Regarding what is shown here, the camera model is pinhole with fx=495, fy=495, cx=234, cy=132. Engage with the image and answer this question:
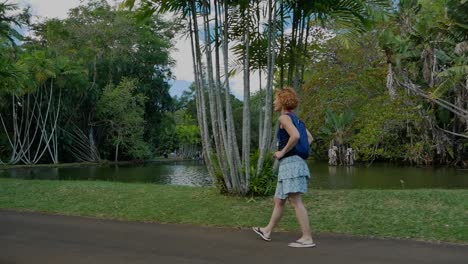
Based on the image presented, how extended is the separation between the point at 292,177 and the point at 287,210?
2162mm

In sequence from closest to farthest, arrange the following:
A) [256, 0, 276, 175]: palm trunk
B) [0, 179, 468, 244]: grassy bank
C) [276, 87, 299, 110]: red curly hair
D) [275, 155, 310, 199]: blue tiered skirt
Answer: [275, 155, 310, 199]: blue tiered skirt → [276, 87, 299, 110]: red curly hair → [0, 179, 468, 244]: grassy bank → [256, 0, 276, 175]: palm trunk

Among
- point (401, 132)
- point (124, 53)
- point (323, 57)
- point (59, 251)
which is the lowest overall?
point (59, 251)

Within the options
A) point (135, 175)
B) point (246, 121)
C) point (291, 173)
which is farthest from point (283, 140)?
point (135, 175)

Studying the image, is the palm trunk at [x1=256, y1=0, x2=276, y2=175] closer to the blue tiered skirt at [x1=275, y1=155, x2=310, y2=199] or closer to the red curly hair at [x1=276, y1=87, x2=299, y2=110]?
the red curly hair at [x1=276, y1=87, x2=299, y2=110]

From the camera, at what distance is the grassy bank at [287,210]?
680 centimetres

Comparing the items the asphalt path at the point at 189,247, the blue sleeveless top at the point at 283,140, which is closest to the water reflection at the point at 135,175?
the asphalt path at the point at 189,247

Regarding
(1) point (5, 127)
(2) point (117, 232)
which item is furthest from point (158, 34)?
(2) point (117, 232)

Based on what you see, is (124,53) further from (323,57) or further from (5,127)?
(323,57)

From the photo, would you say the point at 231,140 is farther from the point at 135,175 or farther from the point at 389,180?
the point at 135,175

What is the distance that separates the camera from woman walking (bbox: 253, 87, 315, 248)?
5.89 m

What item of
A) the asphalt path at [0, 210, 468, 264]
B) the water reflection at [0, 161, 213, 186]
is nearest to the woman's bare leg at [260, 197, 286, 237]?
the asphalt path at [0, 210, 468, 264]

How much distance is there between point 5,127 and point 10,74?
104 feet

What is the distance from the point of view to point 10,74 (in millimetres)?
11641

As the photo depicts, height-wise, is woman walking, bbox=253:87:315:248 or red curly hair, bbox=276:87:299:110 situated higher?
red curly hair, bbox=276:87:299:110
